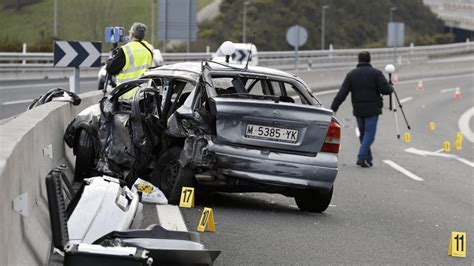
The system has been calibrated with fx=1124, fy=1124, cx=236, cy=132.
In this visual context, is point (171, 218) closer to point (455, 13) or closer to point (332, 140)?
point (332, 140)

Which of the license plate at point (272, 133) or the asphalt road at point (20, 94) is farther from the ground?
the license plate at point (272, 133)

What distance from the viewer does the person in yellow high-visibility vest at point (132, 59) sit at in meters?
14.2

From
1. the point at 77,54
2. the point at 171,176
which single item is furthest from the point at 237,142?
the point at 77,54

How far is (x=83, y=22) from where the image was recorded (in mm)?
34656

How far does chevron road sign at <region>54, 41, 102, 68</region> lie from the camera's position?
18406 millimetres

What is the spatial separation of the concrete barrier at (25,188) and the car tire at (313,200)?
273cm

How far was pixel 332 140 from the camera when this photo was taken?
10938mm

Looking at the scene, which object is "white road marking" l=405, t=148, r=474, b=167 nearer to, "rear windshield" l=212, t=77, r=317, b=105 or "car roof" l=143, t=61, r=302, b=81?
"rear windshield" l=212, t=77, r=317, b=105

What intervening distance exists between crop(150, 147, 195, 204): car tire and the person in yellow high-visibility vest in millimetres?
3203

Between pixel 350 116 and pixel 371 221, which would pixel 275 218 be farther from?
pixel 350 116

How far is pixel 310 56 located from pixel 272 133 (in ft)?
198

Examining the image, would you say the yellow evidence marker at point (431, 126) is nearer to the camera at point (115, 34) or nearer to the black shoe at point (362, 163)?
the black shoe at point (362, 163)

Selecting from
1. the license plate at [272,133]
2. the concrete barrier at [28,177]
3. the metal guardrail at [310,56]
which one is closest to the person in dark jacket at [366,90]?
the license plate at [272,133]

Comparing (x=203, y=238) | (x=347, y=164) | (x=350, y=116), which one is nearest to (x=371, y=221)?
(x=203, y=238)
